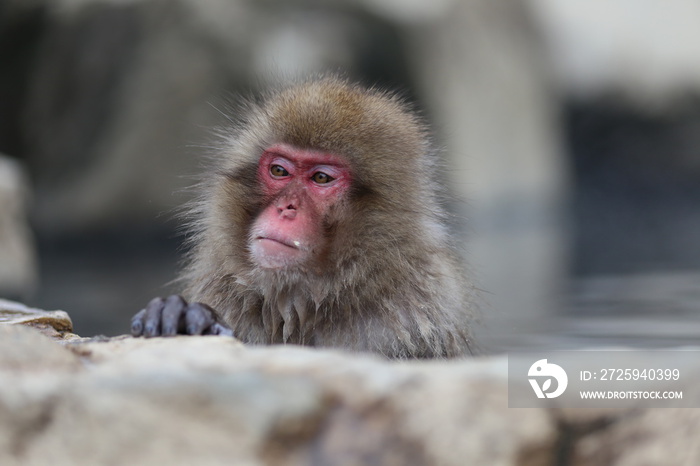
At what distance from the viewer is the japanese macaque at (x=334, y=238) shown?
10.9 ft

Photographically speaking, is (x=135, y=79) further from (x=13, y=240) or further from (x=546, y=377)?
(x=546, y=377)

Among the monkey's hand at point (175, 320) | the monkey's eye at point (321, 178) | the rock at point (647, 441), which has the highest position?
the monkey's eye at point (321, 178)

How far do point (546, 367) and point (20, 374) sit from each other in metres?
1.14

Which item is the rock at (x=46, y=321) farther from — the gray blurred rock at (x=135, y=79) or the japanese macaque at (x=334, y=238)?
the gray blurred rock at (x=135, y=79)

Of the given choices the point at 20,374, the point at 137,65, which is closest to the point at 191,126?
the point at 137,65

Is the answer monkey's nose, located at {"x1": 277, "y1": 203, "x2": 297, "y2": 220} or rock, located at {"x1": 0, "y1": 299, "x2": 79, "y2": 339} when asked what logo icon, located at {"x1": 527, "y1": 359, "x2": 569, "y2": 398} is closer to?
monkey's nose, located at {"x1": 277, "y1": 203, "x2": 297, "y2": 220}

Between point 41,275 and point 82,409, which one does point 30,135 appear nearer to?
point 41,275

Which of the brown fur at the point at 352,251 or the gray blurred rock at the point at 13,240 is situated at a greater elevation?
Result: the brown fur at the point at 352,251

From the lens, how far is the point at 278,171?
11.7 feet

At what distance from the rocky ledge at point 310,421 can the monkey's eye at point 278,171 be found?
1.75 metres

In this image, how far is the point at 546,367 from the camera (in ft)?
6.43

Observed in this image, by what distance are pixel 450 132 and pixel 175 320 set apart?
10.9 metres

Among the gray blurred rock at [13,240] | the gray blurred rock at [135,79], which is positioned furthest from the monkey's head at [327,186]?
the gray blurred rock at [135,79]

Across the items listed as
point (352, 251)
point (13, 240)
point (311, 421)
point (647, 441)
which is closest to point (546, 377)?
point (647, 441)
